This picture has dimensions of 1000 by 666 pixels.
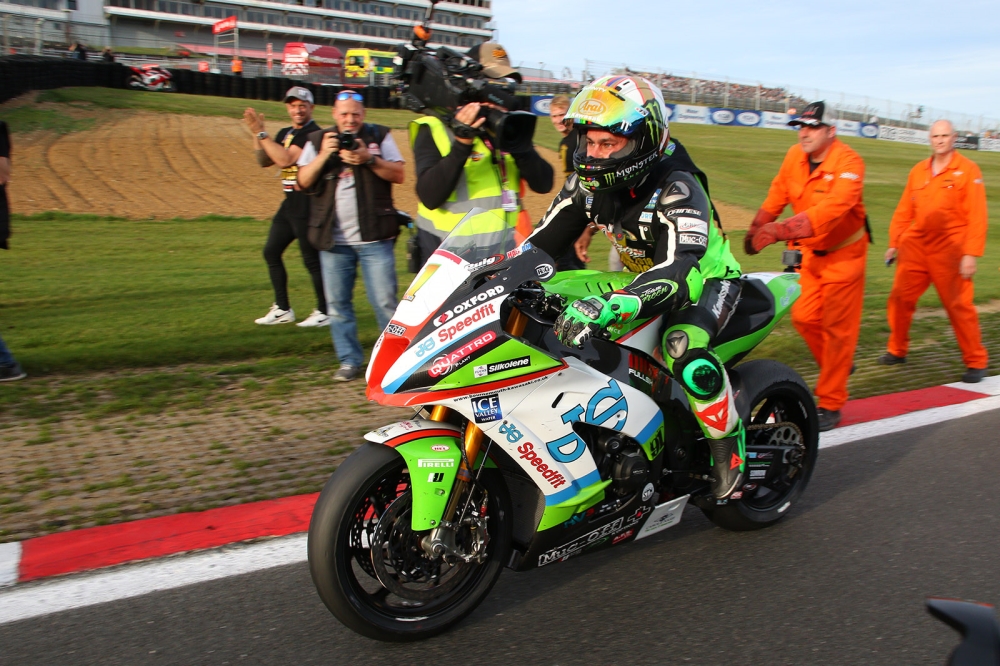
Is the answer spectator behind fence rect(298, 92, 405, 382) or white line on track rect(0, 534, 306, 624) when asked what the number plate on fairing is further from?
spectator behind fence rect(298, 92, 405, 382)

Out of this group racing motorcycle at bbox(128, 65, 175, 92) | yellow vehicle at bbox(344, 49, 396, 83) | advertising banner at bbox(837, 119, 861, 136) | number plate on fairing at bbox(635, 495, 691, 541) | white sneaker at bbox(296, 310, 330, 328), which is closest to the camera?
number plate on fairing at bbox(635, 495, 691, 541)

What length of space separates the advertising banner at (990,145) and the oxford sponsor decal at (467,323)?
68.0m

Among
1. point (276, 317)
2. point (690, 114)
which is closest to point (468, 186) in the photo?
point (276, 317)

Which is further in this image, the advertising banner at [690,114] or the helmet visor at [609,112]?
the advertising banner at [690,114]

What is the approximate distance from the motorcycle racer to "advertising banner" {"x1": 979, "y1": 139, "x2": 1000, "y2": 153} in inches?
2633

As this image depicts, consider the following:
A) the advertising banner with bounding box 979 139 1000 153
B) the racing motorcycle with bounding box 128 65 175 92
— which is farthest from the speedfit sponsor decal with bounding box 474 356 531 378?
the advertising banner with bounding box 979 139 1000 153

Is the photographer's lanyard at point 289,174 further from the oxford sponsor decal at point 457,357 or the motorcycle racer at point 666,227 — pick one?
the oxford sponsor decal at point 457,357

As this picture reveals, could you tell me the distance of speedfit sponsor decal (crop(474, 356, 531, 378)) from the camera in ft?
9.65

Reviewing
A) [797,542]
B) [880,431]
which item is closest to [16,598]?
[797,542]

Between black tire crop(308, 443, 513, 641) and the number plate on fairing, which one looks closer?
black tire crop(308, 443, 513, 641)

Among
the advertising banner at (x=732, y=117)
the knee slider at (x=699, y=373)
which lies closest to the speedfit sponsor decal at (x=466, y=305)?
the knee slider at (x=699, y=373)

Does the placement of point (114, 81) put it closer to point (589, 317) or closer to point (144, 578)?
point (144, 578)

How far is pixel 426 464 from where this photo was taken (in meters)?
2.94

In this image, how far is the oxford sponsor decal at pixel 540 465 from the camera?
3.09 m
